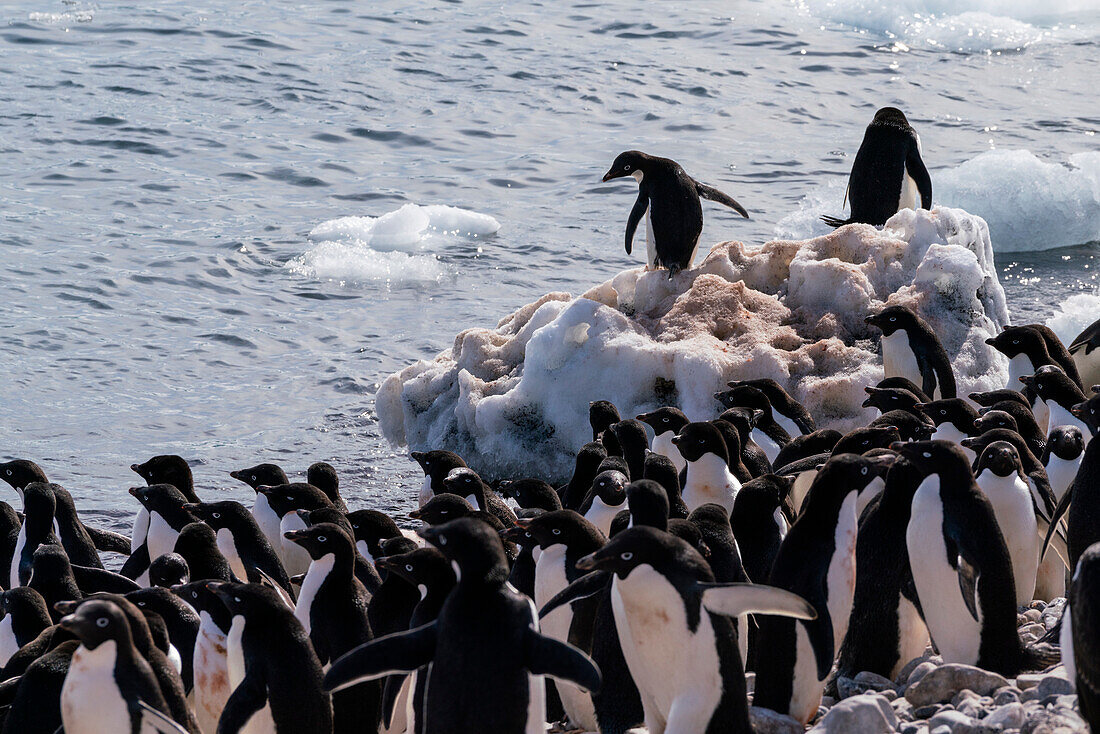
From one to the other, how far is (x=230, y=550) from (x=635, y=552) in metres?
2.39

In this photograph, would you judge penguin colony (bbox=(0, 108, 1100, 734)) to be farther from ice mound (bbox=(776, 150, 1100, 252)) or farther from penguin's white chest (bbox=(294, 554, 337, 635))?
ice mound (bbox=(776, 150, 1100, 252))

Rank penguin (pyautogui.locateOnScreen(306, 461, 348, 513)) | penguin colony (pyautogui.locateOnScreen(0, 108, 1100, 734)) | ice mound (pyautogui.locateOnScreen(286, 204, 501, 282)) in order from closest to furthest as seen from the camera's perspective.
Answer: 1. penguin colony (pyautogui.locateOnScreen(0, 108, 1100, 734))
2. penguin (pyautogui.locateOnScreen(306, 461, 348, 513))
3. ice mound (pyautogui.locateOnScreen(286, 204, 501, 282))

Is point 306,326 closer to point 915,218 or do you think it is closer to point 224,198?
point 224,198

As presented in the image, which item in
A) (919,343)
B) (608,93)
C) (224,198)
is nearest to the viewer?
(919,343)

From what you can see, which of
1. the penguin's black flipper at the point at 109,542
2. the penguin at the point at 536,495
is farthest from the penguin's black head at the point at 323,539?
the penguin's black flipper at the point at 109,542

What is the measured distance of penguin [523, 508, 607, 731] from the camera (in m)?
4.54

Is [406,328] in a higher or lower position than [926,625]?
lower

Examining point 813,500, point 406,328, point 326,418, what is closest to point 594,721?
point 813,500

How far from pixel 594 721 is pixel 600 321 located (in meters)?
3.55

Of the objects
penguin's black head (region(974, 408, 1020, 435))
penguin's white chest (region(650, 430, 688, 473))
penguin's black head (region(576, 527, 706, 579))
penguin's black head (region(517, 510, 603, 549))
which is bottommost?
penguin's white chest (region(650, 430, 688, 473))

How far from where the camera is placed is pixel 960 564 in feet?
14.2

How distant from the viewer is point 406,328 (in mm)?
11281

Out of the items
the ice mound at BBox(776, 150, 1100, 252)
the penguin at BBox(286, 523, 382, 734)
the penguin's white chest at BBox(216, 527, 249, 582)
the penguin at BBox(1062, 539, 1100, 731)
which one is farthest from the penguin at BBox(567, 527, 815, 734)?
the ice mound at BBox(776, 150, 1100, 252)

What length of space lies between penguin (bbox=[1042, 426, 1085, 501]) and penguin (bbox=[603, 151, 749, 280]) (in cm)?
305
